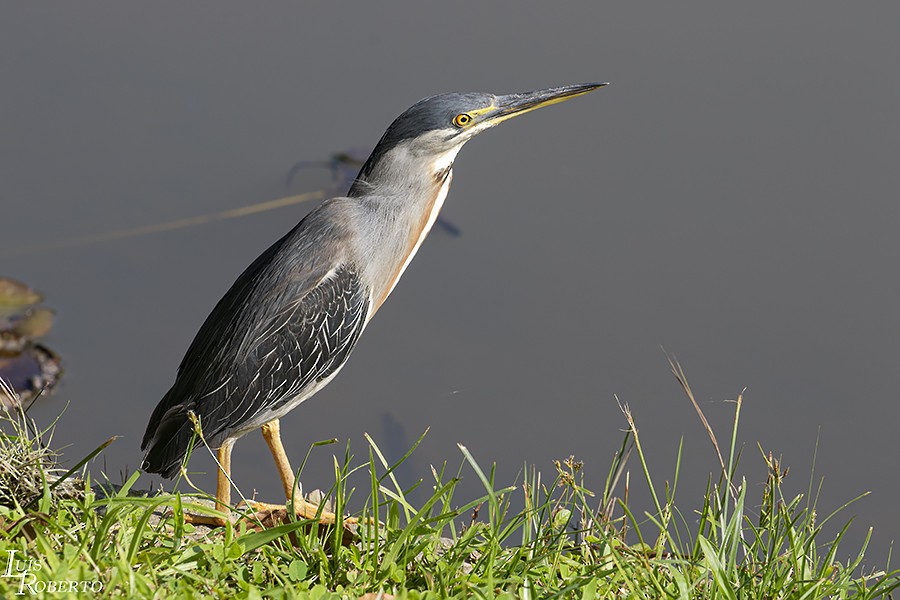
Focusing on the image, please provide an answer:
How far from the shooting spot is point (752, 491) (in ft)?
17.6

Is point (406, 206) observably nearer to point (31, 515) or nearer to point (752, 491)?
point (31, 515)

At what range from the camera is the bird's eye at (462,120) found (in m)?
4.01

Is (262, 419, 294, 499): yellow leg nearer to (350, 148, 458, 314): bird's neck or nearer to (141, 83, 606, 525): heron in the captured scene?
(141, 83, 606, 525): heron

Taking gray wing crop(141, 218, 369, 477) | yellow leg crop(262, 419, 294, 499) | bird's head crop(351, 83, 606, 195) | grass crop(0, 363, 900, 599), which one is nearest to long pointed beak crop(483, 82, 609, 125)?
bird's head crop(351, 83, 606, 195)

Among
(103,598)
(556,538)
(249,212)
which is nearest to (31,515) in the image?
(103,598)

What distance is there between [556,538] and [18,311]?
4198 mm

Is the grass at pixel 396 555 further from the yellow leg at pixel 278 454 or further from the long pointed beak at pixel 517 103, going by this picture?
the long pointed beak at pixel 517 103

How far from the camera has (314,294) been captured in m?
3.98

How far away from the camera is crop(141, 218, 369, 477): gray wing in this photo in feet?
12.8

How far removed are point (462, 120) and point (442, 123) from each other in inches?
3.3

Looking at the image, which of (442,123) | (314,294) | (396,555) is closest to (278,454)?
(314,294)

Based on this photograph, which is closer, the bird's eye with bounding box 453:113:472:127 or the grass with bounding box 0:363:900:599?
the grass with bounding box 0:363:900:599

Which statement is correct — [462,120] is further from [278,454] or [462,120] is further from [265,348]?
[278,454]

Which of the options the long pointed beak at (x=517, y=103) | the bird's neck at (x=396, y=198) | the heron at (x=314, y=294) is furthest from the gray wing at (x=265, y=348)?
the long pointed beak at (x=517, y=103)
